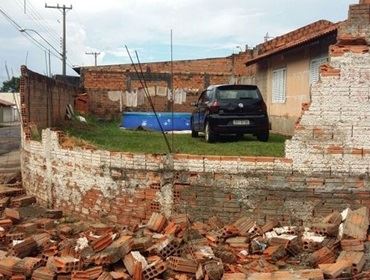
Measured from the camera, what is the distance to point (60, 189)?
9.60 metres

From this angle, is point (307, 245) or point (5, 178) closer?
point (307, 245)

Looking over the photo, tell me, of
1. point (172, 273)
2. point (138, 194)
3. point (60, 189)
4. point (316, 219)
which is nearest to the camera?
point (172, 273)

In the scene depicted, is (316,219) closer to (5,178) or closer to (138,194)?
(138,194)

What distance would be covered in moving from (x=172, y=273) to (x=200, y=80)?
63.9ft

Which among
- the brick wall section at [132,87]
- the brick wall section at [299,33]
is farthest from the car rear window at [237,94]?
the brick wall section at [132,87]

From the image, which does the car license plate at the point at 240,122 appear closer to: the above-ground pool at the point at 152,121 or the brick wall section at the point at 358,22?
the brick wall section at the point at 358,22

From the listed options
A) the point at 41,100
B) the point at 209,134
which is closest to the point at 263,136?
the point at 209,134

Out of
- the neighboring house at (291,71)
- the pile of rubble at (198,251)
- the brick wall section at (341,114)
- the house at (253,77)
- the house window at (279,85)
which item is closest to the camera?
the pile of rubble at (198,251)

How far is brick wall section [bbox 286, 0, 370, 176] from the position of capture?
7.42 metres

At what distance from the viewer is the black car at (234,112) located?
36.3 feet

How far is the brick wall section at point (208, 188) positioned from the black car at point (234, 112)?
3.39 meters

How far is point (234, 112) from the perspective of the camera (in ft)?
36.3

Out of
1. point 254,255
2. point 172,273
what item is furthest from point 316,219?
point 172,273

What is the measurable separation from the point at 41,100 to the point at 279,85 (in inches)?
301
